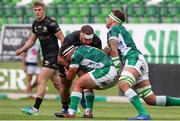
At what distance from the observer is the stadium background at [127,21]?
25.6 meters

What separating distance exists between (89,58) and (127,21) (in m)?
13.2

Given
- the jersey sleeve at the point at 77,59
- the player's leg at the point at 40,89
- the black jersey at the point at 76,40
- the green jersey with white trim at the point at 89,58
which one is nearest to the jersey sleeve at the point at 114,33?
the green jersey with white trim at the point at 89,58

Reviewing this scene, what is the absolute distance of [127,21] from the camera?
27516 millimetres

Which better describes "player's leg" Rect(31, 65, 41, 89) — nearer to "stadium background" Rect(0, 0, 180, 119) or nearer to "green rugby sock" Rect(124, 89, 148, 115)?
"stadium background" Rect(0, 0, 180, 119)

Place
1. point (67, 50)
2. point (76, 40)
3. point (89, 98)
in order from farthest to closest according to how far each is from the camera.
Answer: point (76, 40)
point (67, 50)
point (89, 98)

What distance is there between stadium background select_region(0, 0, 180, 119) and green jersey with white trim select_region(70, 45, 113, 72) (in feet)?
35.8

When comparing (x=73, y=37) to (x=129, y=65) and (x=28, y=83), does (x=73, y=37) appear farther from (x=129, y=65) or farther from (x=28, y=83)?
(x=28, y=83)

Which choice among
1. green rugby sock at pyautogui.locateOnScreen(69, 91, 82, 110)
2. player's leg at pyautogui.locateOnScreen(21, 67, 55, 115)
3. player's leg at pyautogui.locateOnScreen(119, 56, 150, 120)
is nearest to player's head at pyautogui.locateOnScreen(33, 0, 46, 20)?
player's leg at pyautogui.locateOnScreen(21, 67, 55, 115)

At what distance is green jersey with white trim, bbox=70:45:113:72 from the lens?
47.2 ft

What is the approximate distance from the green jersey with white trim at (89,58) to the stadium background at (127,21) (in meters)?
10.9

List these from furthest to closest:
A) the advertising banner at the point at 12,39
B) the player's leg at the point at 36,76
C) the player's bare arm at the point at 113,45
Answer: the advertising banner at the point at 12,39 < the player's leg at the point at 36,76 < the player's bare arm at the point at 113,45

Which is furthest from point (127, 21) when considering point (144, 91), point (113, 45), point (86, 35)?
point (113, 45)

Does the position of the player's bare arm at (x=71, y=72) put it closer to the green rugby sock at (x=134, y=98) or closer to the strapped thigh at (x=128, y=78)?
the strapped thigh at (x=128, y=78)

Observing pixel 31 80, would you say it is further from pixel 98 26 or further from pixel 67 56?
pixel 67 56
